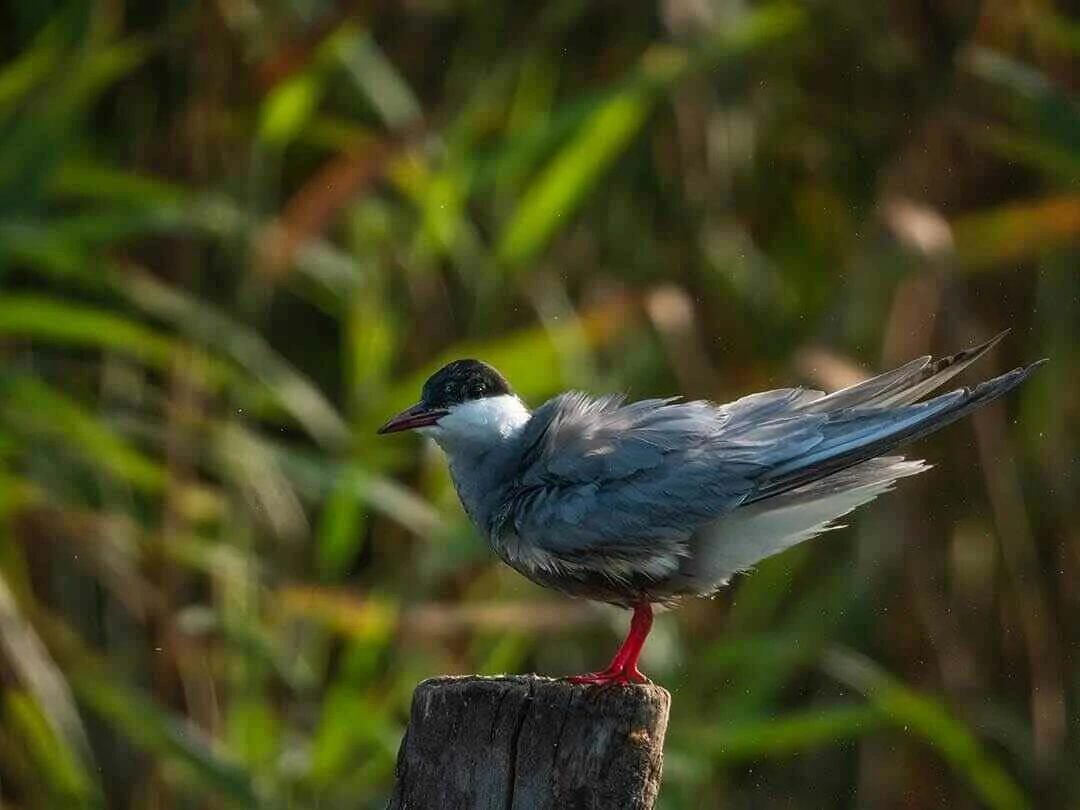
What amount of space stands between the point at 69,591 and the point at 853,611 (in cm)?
236

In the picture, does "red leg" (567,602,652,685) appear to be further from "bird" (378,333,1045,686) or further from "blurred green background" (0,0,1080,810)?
"blurred green background" (0,0,1080,810)

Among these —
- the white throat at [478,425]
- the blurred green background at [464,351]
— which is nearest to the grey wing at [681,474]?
the white throat at [478,425]

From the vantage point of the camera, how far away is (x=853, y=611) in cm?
561

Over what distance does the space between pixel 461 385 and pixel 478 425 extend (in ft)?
0.35

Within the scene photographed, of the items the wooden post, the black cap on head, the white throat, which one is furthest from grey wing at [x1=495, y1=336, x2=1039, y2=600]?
the wooden post

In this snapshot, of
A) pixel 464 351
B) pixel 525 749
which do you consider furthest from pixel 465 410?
pixel 464 351

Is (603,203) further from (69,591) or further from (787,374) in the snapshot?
(69,591)

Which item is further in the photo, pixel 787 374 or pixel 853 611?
pixel 853 611

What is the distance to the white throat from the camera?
372 centimetres

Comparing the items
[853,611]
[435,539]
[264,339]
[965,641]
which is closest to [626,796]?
[435,539]

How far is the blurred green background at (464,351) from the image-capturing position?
523 centimetres

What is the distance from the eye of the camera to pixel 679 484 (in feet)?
10.9

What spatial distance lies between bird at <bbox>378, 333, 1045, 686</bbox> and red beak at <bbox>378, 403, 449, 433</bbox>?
10.9 inches

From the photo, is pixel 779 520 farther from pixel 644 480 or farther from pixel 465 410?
pixel 465 410
